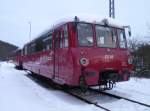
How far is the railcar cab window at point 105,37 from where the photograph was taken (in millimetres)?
11820

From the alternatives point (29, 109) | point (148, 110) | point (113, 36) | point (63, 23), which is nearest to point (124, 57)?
point (113, 36)

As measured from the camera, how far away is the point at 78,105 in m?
10.4

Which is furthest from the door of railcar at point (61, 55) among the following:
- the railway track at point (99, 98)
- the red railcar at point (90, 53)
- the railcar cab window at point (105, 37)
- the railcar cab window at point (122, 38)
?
the railcar cab window at point (122, 38)

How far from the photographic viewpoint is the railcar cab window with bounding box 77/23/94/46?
449 inches

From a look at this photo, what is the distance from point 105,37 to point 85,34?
901 mm

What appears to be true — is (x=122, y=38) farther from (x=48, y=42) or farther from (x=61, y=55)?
(x=48, y=42)

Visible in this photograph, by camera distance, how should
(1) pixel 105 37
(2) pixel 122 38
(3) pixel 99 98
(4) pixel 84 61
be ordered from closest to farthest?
1. (4) pixel 84 61
2. (3) pixel 99 98
3. (1) pixel 105 37
4. (2) pixel 122 38

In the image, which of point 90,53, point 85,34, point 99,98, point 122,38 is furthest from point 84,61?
point 122,38

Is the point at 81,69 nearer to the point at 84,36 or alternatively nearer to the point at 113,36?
the point at 84,36

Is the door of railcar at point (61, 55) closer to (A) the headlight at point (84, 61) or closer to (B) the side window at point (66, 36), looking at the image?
(B) the side window at point (66, 36)

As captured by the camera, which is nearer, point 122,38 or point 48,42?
point 122,38

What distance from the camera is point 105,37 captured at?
12.0 metres

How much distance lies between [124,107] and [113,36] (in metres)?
3.50

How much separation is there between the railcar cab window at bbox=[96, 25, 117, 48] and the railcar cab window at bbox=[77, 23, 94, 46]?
1.02ft
